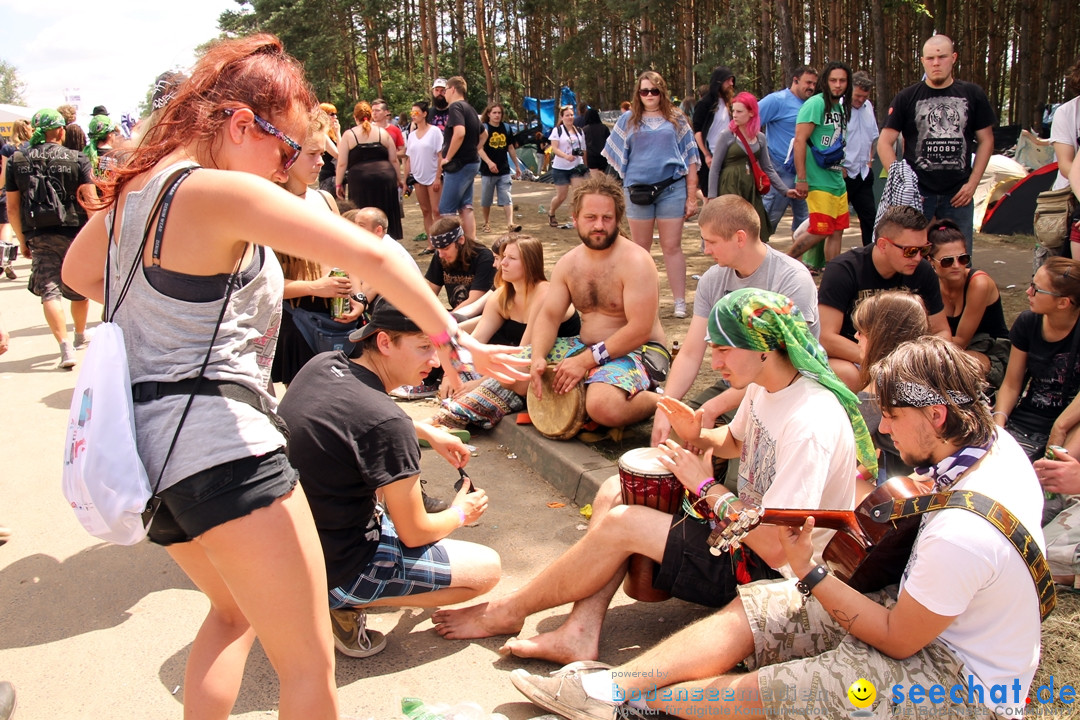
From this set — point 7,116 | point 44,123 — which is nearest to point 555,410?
point 44,123

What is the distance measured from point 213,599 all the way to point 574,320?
133 inches

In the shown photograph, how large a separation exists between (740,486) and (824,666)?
3.00 feet

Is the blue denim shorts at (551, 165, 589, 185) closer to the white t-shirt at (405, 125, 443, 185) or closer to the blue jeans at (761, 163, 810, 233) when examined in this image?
the white t-shirt at (405, 125, 443, 185)

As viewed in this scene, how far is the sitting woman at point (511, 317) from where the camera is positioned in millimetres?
5367

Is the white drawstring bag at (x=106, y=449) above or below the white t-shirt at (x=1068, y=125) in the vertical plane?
below

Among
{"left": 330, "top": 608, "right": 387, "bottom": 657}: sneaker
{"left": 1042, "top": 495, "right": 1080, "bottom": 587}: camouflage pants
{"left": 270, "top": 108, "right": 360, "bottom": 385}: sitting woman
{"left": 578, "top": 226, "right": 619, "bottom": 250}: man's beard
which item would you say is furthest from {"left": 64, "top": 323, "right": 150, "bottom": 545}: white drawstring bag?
{"left": 578, "top": 226, "right": 619, "bottom": 250}: man's beard

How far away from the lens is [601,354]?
4723mm

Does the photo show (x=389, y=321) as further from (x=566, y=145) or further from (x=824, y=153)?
(x=566, y=145)

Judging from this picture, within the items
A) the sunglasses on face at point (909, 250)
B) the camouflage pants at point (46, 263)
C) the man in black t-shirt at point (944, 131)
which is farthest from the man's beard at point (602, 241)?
the camouflage pants at point (46, 263)

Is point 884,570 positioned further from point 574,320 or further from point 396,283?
point 574,320

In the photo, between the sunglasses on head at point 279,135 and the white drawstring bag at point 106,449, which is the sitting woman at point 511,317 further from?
the white drawstring bag at point 106,449

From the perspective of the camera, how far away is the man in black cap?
2.70 m

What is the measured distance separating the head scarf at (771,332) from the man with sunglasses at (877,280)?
60.0 inches

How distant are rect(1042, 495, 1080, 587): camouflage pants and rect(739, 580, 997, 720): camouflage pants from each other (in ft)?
3.41
